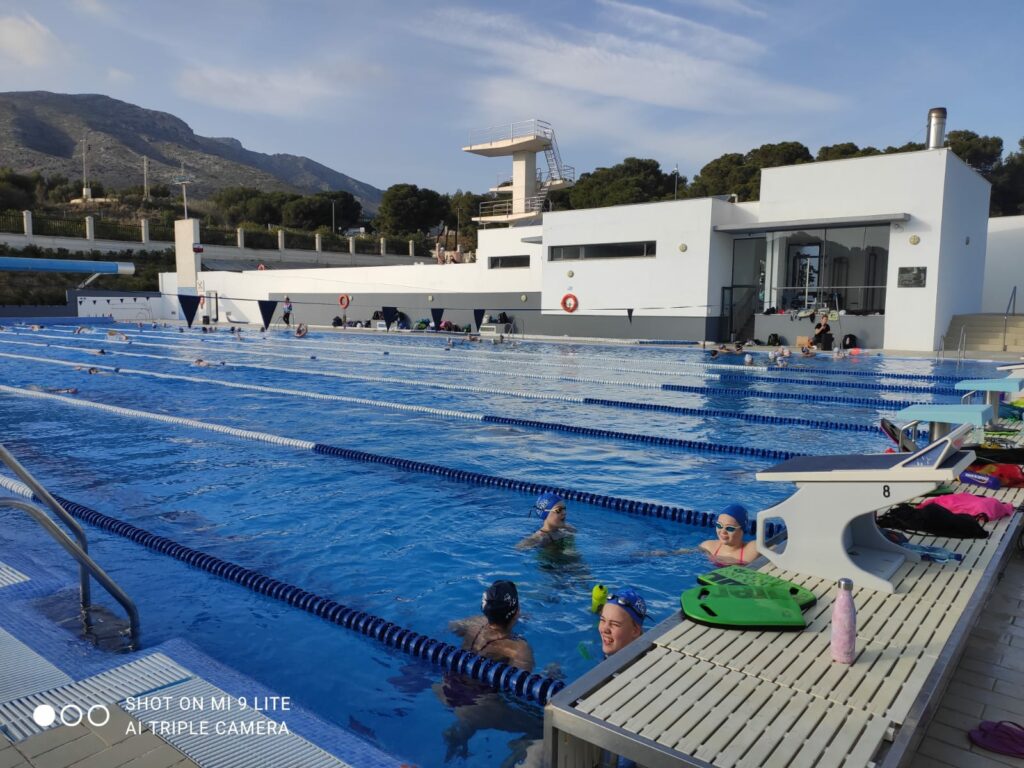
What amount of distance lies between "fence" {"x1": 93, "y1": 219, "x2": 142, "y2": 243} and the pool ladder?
41639mm

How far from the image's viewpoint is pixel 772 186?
1945cm

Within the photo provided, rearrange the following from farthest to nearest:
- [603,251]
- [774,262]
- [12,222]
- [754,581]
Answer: [12,222] < [603,251] < [774,262] < [754,581]

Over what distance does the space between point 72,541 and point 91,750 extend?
38.9 inches

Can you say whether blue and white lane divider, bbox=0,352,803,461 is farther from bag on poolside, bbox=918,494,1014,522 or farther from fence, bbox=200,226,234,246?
fence, bbox=200,226,234,246

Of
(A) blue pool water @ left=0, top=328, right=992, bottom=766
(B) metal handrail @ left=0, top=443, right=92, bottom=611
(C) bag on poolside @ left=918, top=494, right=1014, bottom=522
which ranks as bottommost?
(A) blue pool water @ left=0, top=328, right=992, bottom=766

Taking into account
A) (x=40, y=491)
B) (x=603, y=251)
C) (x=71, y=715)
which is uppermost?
(x=603, y=251)

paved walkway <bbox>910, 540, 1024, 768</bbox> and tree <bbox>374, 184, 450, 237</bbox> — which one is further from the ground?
tree <bbox>374, 184, 450, 237</bbox>

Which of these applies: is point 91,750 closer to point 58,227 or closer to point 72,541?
point 72,541

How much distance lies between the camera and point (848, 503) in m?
3.02

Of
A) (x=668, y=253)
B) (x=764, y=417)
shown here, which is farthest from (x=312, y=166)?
(x=764, y=417)

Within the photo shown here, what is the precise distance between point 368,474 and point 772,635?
4.64 meters

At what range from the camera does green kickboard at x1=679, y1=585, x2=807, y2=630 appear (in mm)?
2650

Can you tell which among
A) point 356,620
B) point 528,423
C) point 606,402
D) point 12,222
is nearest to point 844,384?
point 606,402

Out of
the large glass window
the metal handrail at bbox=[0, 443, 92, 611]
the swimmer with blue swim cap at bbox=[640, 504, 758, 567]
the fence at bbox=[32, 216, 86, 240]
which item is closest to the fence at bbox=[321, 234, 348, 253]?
the fence at bbox=[32, 216, 86, 240]
